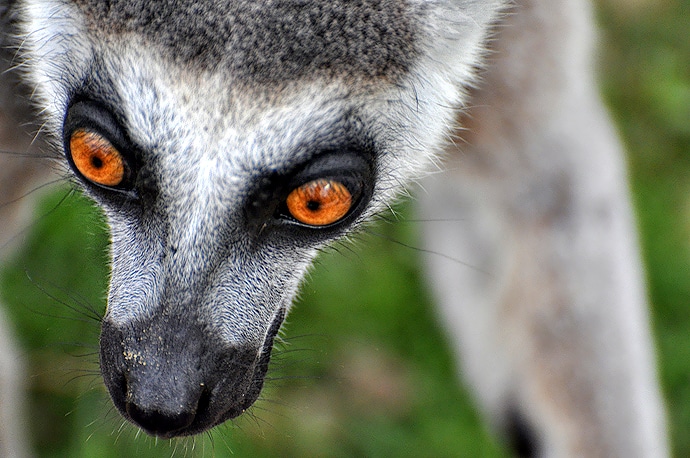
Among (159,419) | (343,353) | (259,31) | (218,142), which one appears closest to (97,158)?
(218,142)

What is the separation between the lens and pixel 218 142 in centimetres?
197

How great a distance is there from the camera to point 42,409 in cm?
401

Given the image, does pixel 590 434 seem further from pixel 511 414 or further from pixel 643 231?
pixel 643 231

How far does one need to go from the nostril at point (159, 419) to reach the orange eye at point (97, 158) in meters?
0.61

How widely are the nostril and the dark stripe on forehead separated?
0.91m

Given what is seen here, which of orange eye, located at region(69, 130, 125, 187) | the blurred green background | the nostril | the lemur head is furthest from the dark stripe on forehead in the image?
the blurred green background

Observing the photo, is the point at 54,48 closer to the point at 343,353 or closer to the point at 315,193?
the point at 315,193

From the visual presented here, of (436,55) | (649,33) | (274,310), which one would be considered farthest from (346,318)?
(649,33)

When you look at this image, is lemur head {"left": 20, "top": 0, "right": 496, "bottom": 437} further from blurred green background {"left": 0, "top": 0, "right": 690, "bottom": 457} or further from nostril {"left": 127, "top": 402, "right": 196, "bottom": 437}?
blurred green background {"left": 0, "top": 0, "right": 690, "bottom": 457}

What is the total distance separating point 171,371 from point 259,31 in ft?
2.96

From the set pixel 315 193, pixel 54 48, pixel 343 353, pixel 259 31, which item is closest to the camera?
pixel 259 31

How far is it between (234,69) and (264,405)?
245cm

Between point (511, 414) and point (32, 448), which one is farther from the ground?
point (511, 414)

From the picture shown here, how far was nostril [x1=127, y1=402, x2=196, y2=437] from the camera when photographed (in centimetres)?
212
